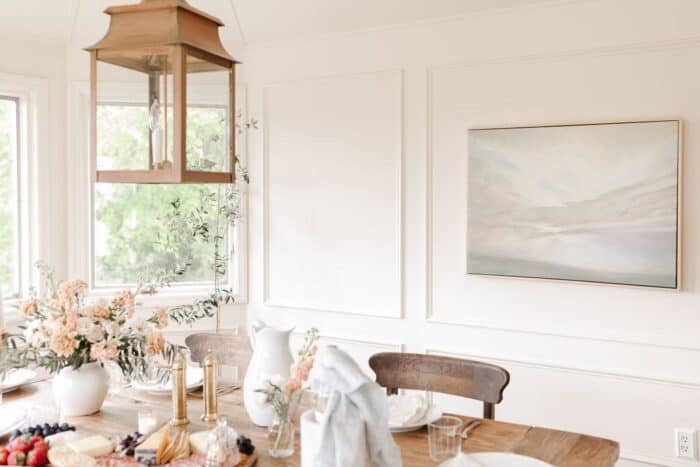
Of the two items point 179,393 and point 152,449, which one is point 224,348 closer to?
point 179,393

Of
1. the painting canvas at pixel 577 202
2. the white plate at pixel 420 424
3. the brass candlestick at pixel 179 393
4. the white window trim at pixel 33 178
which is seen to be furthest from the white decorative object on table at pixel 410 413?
the white window trim at pixel 33 178

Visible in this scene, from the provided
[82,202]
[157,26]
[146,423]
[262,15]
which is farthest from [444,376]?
[82,202]

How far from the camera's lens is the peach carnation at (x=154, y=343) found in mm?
2164

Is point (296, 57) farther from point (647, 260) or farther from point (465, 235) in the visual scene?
point (647, 260)

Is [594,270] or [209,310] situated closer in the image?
[594,270]

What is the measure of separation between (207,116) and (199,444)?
930mm

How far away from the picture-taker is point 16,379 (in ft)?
8.11

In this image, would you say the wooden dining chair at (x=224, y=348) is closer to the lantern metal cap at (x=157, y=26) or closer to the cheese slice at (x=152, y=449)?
the cheese slice at (x=152, y=449)

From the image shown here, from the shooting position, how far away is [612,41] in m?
3.08

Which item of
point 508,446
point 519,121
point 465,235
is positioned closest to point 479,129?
point 519,121

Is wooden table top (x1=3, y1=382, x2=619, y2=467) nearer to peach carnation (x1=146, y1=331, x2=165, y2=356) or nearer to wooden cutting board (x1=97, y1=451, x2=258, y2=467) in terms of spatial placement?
wooden cutting board (x1=97, y1=451, x2=258, y2=467)

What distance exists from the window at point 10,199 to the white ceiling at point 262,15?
0.46 meters

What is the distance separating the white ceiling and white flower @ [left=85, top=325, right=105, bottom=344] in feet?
7.37

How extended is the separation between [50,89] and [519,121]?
102 inches
